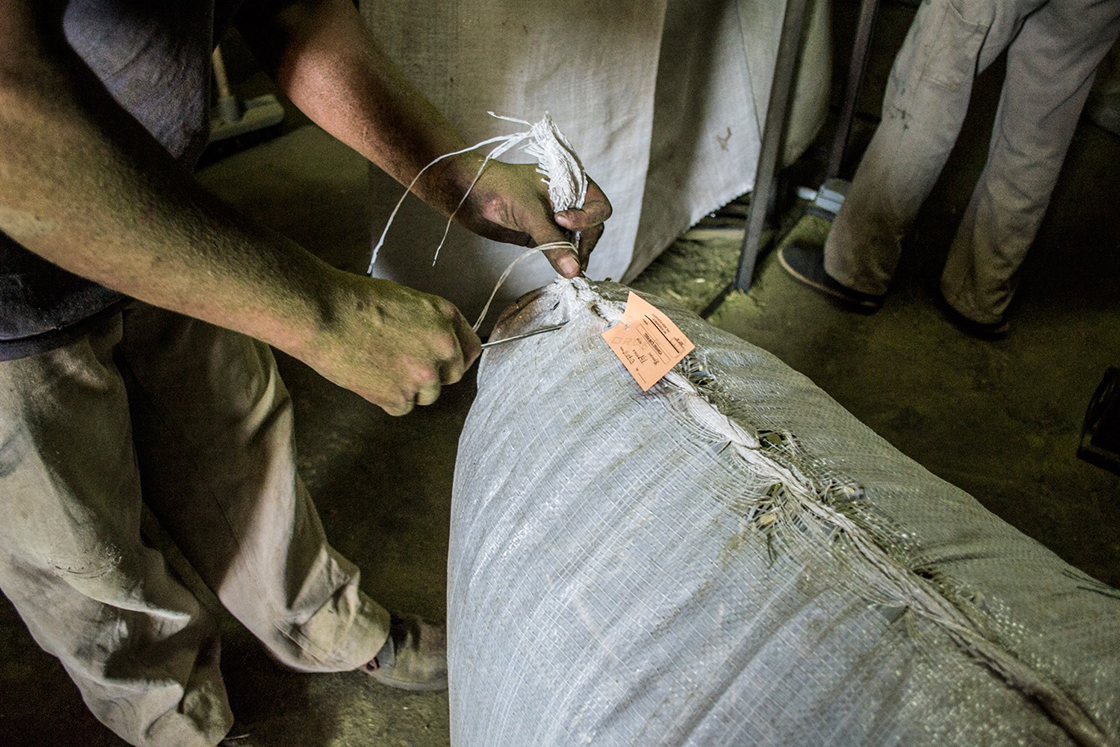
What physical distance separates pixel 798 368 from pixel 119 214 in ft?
5.30

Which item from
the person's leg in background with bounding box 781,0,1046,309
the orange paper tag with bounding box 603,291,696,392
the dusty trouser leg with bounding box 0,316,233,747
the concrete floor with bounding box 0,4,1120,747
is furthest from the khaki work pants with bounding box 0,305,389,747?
the person's leg in background with bounding box 781,0,1046,309

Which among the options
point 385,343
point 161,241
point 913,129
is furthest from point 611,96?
point 161,241

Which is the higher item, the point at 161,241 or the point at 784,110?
the point at 161,241

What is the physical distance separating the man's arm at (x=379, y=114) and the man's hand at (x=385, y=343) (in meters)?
0.22

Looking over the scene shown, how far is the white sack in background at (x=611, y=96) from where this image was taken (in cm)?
127

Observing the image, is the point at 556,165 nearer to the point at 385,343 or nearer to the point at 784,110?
the point at 385,343

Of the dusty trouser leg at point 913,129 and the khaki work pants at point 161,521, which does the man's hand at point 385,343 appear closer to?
the khaki work pants at point 161,521

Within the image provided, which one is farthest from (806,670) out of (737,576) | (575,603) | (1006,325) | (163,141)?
(1006,325)

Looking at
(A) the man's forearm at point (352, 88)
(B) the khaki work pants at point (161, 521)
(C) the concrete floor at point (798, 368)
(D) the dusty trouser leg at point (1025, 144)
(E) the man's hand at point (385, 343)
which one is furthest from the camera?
(D) the dusty trouser leg at point (1025, 144)

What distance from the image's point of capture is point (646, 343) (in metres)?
0.71

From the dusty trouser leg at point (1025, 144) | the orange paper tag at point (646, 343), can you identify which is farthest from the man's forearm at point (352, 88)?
the dusty trouser leg at point (1025, 144)

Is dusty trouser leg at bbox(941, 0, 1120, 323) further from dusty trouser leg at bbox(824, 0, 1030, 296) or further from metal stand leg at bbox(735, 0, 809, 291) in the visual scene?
metal stand leg at bbox(735, 0, 809, 291)

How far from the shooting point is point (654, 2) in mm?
1364

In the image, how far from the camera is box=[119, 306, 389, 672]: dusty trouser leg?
91cm
